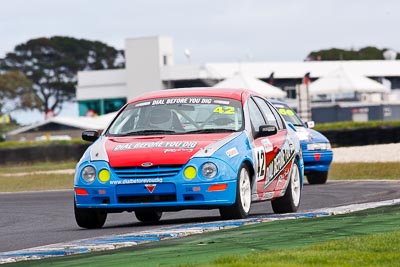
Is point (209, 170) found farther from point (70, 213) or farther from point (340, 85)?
point (340, 85)

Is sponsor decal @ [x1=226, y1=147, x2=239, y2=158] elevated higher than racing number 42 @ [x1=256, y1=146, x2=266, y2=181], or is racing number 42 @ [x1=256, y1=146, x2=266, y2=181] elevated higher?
sponsor decal @ [x1=226, y1=147, x2=239, y2=158]

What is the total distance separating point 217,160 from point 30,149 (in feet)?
92.6

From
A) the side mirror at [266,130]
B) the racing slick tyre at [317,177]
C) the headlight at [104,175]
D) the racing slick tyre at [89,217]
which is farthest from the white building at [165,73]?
the headlight at [104,175]

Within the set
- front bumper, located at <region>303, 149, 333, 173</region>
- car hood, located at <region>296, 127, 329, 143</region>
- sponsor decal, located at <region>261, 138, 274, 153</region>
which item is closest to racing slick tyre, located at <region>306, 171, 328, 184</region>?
front bumper, located at <region>303, 149, 333, 173</region>

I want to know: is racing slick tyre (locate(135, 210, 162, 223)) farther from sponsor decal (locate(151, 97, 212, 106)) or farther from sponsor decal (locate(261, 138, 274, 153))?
sponsor decal (locate(261, 138, 274, 153))

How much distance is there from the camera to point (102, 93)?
95750 mm

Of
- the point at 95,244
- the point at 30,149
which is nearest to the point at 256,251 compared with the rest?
the point at 95,244

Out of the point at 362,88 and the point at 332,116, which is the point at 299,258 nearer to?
the point at 362,88

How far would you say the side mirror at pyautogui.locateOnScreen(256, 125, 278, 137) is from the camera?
1334 centimetres

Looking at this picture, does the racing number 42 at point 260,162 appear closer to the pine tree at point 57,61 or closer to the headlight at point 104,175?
the headlight at point 104,175

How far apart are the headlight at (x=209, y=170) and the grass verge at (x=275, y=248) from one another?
1.05 m

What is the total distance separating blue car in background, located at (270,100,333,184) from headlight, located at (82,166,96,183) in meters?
10.1

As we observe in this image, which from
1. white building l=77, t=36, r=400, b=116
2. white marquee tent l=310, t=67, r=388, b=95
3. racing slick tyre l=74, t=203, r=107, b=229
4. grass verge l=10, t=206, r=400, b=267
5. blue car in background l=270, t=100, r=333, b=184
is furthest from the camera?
white building l=77, t=36, r=400, b=116

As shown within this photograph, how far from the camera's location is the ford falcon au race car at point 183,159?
1230 cm
